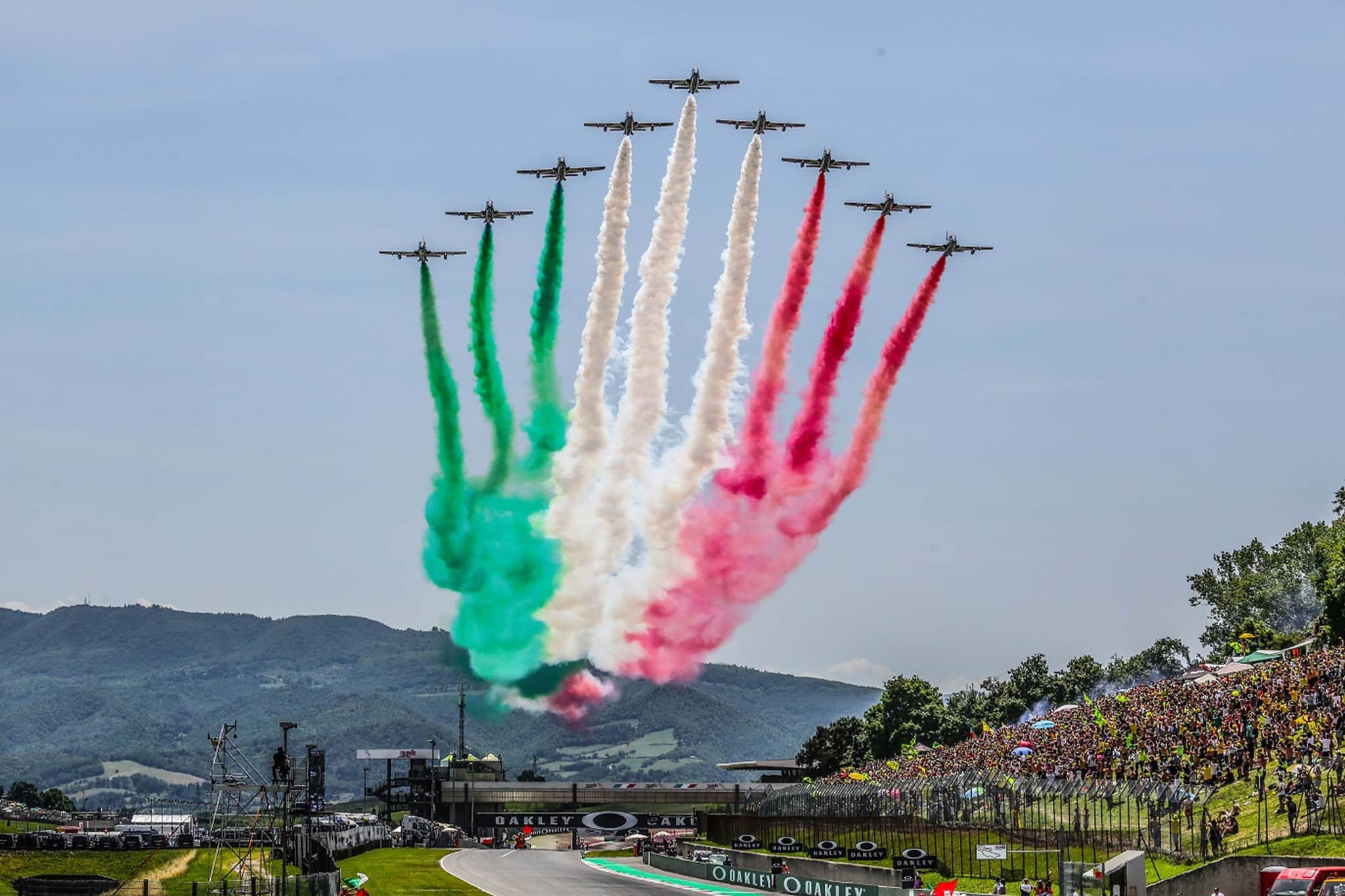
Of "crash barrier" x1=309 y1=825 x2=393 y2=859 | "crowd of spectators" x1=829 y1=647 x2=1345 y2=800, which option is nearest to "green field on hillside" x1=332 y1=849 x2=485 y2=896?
"crash barrier" x1=309 y1=825 x2=393 y2=859

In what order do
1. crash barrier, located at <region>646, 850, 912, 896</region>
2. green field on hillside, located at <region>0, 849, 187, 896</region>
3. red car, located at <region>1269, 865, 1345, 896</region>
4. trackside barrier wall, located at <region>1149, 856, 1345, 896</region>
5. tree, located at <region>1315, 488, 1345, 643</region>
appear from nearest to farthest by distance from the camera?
red car, located at <region>1269, 865, 1345, 896</region>, trackside barrier wall, located at <region>1149, 856, 1345, 896</region>, crash barrier, located at <region>646, 850, 912, 896</region>, green field on hillside, located at <region>0, 849, 187, 896</region>, tree, located at <region>1315, 488, 1345, 643</region>

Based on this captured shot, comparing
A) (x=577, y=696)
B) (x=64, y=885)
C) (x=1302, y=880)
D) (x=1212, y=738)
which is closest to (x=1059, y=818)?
(x=1212, y=738)

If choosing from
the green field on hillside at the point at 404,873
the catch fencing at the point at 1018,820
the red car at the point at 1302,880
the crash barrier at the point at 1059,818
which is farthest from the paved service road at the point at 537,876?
the red car at the point at 1302,880

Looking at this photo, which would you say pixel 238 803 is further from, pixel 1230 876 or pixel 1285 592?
pixel 1285 592

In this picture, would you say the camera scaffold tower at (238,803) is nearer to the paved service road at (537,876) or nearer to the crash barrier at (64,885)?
the crash barrier at (64,885)

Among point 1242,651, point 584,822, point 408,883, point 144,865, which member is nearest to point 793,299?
point 408,883

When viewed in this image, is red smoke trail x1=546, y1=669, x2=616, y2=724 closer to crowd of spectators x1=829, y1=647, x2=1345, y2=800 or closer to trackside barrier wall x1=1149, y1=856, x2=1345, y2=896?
crowd of spectators x1=829, y1=647, x2=1345, y2=800

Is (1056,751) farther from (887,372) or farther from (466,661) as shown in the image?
(466,661)
